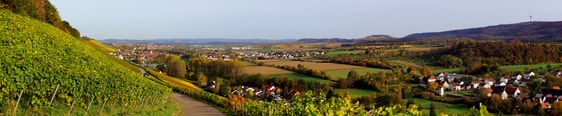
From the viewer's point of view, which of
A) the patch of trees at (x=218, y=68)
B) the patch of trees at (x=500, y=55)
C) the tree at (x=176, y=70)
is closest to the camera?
the tree at (x=176, y=70)

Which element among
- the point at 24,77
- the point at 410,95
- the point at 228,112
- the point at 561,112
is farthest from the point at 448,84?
the point at 24,77

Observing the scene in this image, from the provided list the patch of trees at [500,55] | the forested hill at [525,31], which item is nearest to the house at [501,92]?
the patch of trees at [500,55]

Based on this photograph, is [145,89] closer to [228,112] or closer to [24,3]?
[228,112]

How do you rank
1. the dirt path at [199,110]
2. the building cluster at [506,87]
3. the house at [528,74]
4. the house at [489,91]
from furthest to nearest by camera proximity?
the house at [528,74] < the house at [489,91] < the building cluster at [506,87] < the dirt path at [199,110]

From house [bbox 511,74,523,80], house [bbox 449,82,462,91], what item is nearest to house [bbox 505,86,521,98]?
house [bbox 449,82,462,91]

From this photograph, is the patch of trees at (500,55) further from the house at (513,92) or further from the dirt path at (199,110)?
the dirt path at (199,110)

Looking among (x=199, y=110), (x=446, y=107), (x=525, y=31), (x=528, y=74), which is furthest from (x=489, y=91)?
(x=525, y=31)

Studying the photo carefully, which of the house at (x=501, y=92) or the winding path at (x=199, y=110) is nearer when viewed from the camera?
the winding path at (x=199, y=110)

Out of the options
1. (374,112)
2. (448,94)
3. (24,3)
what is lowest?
(448,94)

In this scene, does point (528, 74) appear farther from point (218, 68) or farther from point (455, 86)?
point (218, 68)
